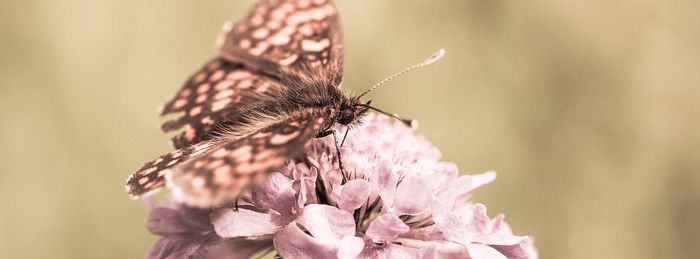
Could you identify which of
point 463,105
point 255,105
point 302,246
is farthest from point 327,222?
point 463,105

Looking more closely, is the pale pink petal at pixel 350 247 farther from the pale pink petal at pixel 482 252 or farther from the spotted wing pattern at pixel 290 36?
the spotted wing pattern at pixel 290 36

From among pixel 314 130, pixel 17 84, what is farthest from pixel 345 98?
pixel 17 84

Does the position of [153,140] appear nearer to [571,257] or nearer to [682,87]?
[571,257]

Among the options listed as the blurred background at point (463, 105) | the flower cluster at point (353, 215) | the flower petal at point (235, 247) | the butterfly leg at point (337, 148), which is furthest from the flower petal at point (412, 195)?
the blurred background at point (463, 105)

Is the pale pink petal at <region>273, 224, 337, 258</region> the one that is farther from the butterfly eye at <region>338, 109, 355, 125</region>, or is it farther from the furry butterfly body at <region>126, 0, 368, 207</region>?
the butterfly eye at <region>338, 109, 355, 125</region>

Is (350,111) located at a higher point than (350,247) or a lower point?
higher

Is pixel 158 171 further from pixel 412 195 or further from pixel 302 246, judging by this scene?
pixel 412 195

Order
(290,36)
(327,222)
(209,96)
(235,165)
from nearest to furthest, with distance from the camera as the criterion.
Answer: (235,165) → (327,222) → (209,96) → (290,36)
